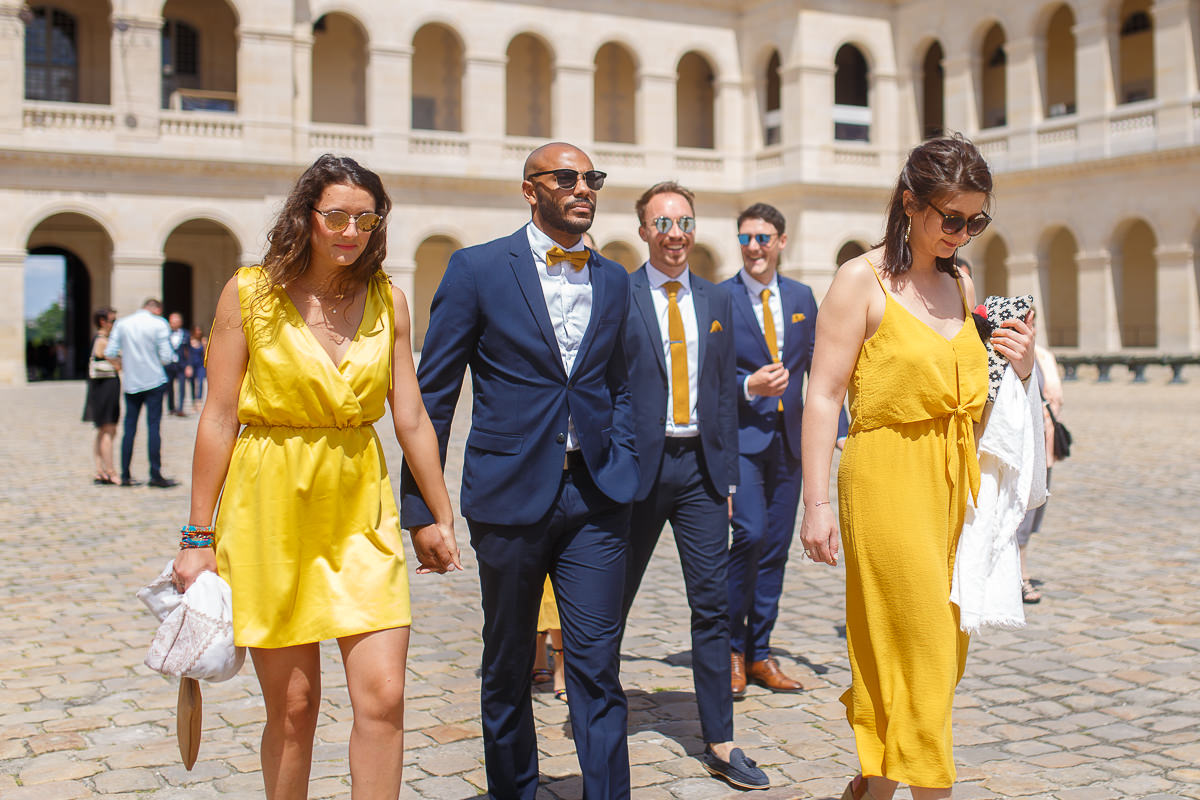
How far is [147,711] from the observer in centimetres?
514

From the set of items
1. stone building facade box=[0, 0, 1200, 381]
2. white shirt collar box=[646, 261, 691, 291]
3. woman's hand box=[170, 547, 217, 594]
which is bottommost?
woman's hand box=[170, 547, 217, 594]

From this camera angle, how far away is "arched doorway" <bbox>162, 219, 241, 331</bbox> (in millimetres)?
35719

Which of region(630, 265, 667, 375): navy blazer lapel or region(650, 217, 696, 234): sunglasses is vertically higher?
region(650, 217, 696, 234): sunglasses

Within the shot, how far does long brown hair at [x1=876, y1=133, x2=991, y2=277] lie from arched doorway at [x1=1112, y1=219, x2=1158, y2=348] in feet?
121

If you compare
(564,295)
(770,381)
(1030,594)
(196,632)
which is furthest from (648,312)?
(1030,594)

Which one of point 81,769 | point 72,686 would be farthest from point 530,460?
point 72,686

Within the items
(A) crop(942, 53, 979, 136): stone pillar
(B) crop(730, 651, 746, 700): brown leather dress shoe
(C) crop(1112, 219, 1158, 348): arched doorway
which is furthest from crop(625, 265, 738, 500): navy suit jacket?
(C) crop(1112, 219, 1158, 348): arched doorway

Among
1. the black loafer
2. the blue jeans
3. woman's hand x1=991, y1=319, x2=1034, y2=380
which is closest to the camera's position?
woman's hand x1=991, y1=319, x2=1034, y2=380

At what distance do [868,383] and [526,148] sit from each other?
3107 centimetres

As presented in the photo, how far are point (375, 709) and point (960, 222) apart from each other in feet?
6.85

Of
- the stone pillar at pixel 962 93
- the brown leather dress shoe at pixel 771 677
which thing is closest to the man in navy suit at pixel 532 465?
the brown leather dress shoe at pixel 771 677

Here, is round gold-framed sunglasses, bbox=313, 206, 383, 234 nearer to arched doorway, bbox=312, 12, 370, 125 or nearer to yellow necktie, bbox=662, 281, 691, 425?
yellow necktie, bbox=662, 281, 691, 425

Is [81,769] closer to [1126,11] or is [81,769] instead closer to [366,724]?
[366,724]

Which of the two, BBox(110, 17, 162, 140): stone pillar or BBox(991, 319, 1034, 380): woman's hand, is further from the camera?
BBox(110, 17, 162, 140): stone pillar
